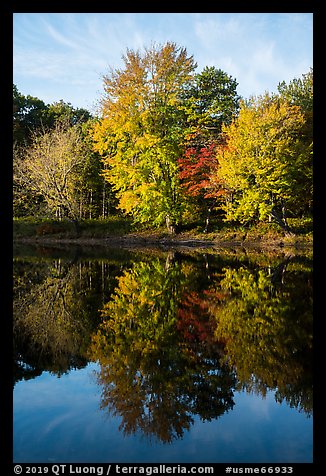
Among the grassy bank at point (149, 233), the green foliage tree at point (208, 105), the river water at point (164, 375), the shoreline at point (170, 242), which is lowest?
the river water at point (164, 375)

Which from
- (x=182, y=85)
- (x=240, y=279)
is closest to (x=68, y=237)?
(x=182, y=85)

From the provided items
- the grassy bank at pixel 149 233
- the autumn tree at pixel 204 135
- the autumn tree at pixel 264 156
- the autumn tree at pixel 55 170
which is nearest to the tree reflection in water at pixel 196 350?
the autumn tree at pixel 264 156

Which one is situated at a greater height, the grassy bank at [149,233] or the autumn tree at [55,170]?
the autumn tree at [55,170]

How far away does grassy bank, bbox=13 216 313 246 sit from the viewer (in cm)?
2912

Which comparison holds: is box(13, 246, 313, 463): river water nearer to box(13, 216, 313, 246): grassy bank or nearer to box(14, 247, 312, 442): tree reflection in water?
box(14, 247, 312, 442): tree reflection in water

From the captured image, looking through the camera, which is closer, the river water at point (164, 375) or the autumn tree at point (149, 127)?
the river water at point (164, 375)

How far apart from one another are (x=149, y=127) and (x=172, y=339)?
2486cm

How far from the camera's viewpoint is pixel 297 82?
3975cm

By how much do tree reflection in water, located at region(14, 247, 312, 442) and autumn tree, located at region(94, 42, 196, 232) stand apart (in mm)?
16969

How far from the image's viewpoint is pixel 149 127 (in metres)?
30.2

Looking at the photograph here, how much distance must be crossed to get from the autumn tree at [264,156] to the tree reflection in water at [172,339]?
1426cm

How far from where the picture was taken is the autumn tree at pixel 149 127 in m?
29.6

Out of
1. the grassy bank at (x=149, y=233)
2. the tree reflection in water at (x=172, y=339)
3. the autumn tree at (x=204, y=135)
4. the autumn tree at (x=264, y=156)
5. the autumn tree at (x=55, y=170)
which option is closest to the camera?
the tree reflection in water at (x=172, y=339)

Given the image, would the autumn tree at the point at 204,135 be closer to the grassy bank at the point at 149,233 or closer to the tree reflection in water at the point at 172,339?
the grassy bank at the point at 149,233
